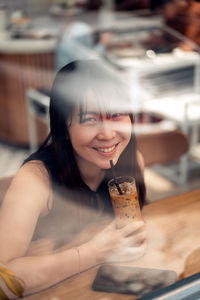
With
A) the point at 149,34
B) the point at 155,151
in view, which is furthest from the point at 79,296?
the point at 149,34

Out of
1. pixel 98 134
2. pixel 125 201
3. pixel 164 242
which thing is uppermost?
pixel 98 134

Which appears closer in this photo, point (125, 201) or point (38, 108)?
point (125, 201)

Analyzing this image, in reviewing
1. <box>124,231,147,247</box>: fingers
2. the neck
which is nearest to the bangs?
the neck

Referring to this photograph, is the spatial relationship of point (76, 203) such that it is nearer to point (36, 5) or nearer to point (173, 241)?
point (173, 241)

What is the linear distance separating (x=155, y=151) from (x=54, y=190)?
0.96 feet

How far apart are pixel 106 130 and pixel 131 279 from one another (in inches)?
9.9

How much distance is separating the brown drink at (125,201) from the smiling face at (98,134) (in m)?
0.04

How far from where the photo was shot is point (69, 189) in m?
0.77

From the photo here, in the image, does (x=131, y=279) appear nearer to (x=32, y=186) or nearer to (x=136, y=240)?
(x=136, y=240)

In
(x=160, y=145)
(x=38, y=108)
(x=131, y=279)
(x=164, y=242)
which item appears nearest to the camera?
(x=131, y=279)

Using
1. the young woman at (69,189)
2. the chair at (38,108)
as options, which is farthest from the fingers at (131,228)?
the chair at (38,108)

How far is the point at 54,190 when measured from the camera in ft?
2.46

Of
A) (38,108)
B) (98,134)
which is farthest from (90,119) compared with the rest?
(38,108)

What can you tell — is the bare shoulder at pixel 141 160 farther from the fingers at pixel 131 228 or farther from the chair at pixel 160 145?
the fingers at pixel 131 228
